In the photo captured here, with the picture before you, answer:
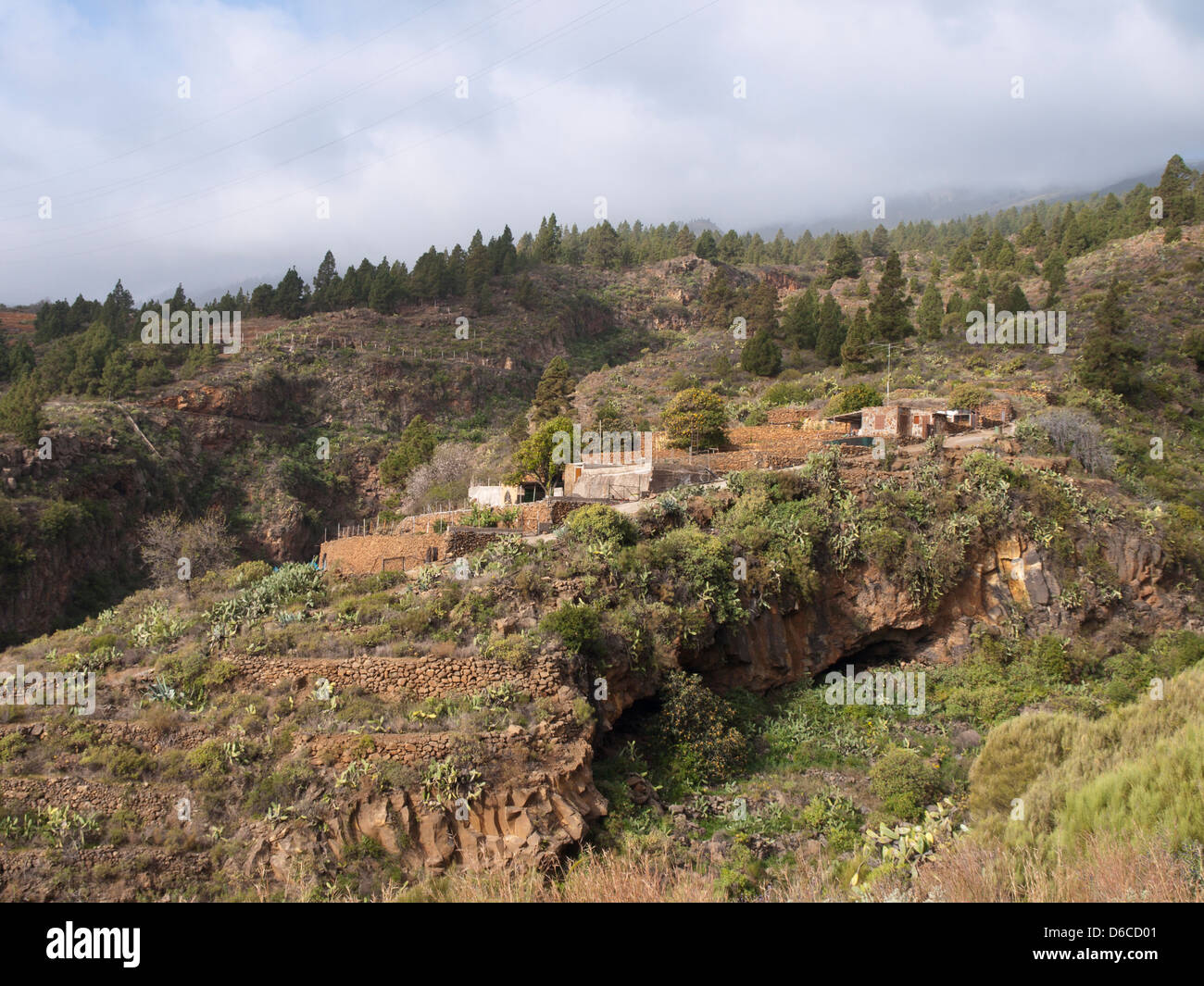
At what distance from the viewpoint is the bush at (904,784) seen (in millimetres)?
16578

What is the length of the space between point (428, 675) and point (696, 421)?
18232 mm

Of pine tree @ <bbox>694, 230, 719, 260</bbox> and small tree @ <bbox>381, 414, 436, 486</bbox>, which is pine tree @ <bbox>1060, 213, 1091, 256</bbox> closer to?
pine tree @ <bbox>694, 230, 719, 260</bbox>

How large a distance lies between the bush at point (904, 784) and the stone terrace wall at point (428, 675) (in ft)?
22.5

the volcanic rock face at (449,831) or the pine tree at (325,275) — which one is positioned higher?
the pine tree at (325,275)

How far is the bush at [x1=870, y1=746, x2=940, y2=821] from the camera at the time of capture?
1658 centimetres

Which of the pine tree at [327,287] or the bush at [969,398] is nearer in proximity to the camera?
the bush at [969,398]

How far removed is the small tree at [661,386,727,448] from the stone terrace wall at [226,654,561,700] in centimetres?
1694

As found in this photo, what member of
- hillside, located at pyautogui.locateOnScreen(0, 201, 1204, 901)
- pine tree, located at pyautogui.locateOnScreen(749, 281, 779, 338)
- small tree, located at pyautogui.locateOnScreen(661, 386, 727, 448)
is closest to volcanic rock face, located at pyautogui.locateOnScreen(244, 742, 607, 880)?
hillside, located at pyautogui.locateOnScreen(0, 201, 1204, 901)

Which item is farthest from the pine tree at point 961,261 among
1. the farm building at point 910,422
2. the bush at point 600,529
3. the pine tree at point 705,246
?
the bush at point 600,529

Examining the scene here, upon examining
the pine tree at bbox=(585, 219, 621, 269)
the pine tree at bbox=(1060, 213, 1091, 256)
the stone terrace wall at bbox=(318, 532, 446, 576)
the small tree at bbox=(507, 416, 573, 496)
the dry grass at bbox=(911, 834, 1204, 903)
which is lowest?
the dry grass at bbox=(911, 834, 1204, 903)

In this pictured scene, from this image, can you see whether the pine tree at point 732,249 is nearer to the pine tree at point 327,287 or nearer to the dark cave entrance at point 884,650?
the pine tree at point 327,287

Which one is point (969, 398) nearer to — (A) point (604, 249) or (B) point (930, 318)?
(B) point (930, 318)

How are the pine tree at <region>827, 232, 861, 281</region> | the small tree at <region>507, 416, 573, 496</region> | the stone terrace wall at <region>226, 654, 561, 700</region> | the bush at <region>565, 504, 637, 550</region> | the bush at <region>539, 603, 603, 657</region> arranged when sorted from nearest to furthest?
the stone terrace wall at <region>226, 654, 561, 700</region>, the bush at <region>539, 603, 603, 657</region>, the bush at <region>565, 504, 637, 550</region>, the small tree at <region>507, 416, 573, 496</region>, the pine tree at <region>827, 232, 861, 281</region>

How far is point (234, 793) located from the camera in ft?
48.5
